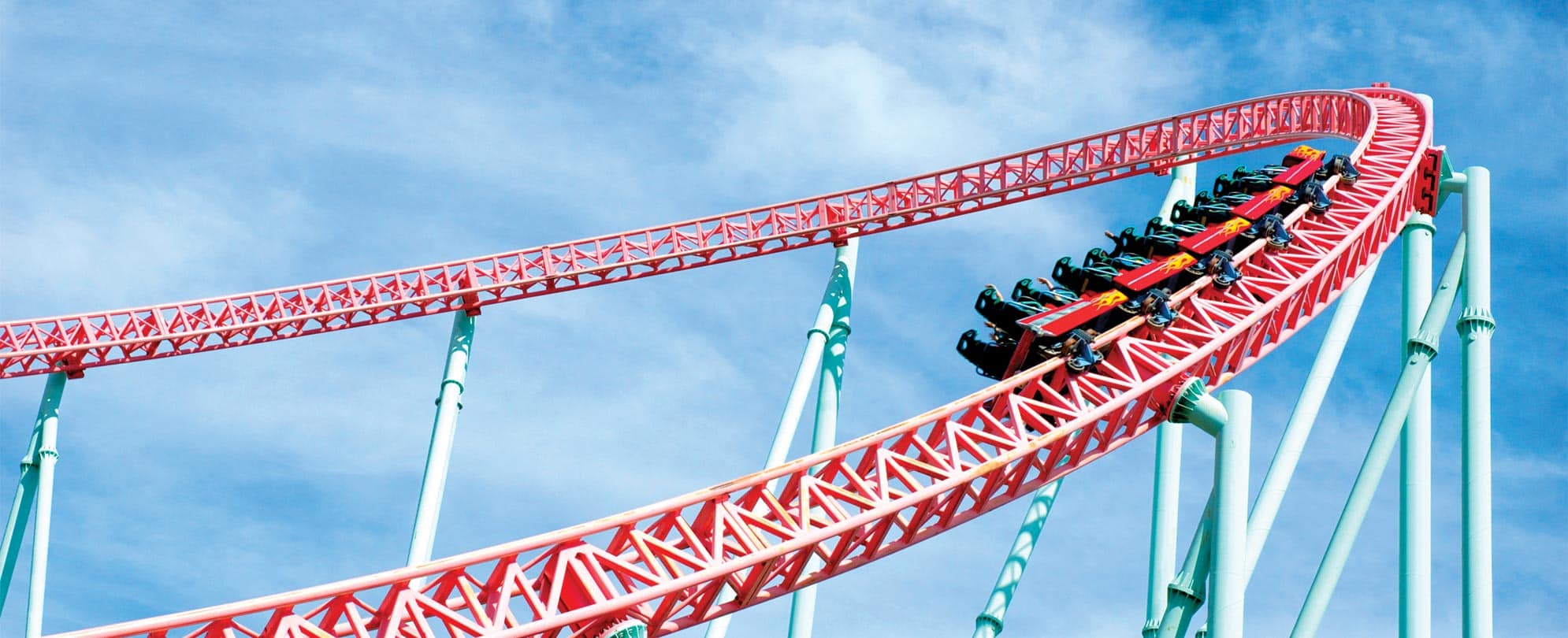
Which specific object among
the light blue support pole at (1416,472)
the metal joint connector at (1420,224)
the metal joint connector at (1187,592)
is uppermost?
A: the metal joint connector at (1420,224)

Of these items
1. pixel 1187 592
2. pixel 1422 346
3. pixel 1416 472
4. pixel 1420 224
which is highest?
pixel 1420 224

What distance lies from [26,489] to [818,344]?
819 centimetres

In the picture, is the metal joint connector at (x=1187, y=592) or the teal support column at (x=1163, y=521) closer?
the metal joint connector at (x=1187, y=592)

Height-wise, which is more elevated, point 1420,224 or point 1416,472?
point 1420,224

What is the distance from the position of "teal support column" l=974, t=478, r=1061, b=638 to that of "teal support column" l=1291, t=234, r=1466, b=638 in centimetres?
238

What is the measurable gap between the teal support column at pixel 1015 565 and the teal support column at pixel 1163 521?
88 centimetres

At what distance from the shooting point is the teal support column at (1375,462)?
14820 millimetres

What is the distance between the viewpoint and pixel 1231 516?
522 inches

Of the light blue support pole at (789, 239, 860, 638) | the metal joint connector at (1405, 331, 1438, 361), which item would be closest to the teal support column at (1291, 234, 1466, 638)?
the metal joint connector at (1405, 331, 1438, 361)

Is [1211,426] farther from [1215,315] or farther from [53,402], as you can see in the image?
[53,402]

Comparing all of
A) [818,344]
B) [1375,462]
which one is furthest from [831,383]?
[1375,462]

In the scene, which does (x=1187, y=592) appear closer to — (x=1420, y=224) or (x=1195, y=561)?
(x=1195, y=561)

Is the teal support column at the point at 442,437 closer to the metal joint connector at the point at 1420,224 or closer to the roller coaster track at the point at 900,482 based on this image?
the roller coaster track at the point at 900,482

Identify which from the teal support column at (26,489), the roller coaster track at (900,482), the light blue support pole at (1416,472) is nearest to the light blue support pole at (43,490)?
the teal support column at (26,489)
